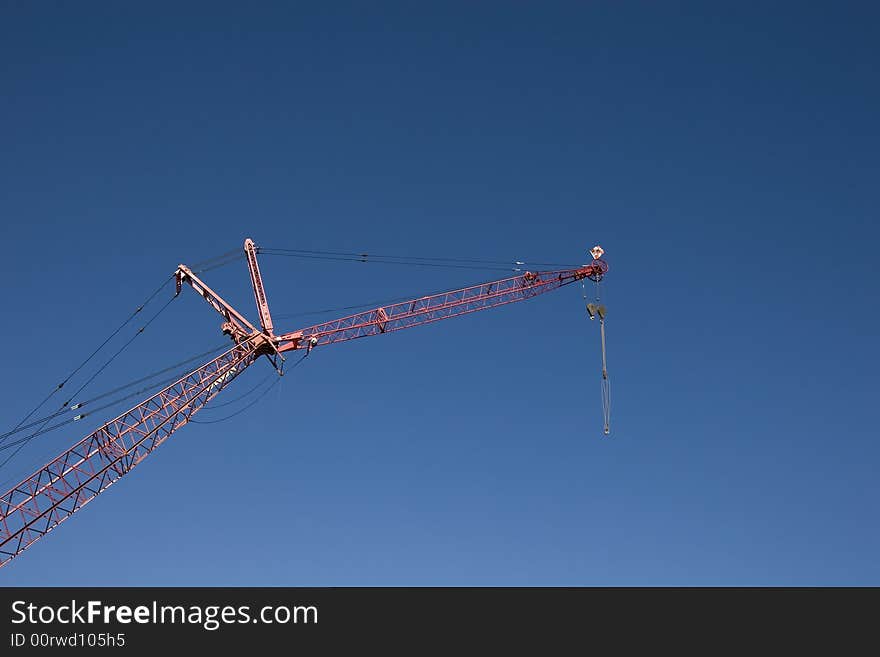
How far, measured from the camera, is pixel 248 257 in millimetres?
124562

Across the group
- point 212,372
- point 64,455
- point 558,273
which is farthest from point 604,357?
point 64,455

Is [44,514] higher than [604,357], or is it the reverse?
[604,357]

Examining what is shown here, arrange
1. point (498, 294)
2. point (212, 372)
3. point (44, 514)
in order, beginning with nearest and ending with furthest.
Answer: point (44, 514), point (212, 372), point (498, 294)

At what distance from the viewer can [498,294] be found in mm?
134875

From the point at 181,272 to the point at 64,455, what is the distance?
20761mm
